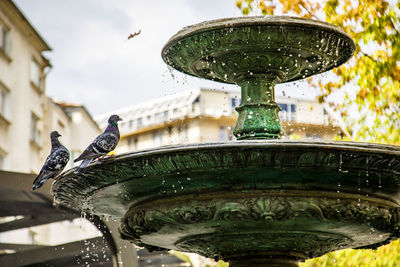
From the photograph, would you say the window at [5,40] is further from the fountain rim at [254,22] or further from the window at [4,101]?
the fountain rim at [254,22]

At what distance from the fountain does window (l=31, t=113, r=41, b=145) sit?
25.3m

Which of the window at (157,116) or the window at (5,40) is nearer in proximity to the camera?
the window at (5,40)

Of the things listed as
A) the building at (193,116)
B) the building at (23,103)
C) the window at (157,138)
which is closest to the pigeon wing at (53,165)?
the building at (23,103)

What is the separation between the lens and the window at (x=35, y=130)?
103 ft

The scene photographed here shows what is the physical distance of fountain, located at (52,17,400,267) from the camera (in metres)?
5.13

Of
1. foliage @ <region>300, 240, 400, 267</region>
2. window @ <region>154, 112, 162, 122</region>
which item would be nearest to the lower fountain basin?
foliage @ <region>300, 240, 400, 267</region>

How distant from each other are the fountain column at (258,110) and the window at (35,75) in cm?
2487

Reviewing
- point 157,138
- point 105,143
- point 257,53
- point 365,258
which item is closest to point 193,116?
point 157,138

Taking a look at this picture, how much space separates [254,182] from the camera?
210 inches

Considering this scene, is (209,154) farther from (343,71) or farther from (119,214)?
(343,71)

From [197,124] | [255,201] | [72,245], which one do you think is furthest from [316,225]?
[197,124]

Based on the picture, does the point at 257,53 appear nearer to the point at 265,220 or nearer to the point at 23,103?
the point at 265,220

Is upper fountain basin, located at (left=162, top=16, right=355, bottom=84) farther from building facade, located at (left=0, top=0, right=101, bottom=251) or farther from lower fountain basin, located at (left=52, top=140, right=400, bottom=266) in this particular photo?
building facade, located at (left=0, top=0, right=101, bottom=251)

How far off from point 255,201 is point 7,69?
78.7 feet
